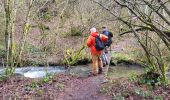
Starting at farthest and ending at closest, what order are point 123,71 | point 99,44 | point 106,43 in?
Answer: 1. point 123,71
2. point 106,43
3. point 99,44

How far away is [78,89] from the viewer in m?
14.4

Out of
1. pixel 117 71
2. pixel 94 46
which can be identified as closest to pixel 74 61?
pixel 117 71

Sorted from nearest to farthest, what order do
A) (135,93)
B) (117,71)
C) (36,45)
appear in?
1. (135,93)
2. (117,71)
3. (36,45)

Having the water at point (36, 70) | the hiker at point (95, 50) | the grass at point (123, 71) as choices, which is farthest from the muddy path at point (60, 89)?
the water at point (36, 70)

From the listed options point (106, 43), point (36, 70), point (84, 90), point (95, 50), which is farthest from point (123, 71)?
point (84, 90)

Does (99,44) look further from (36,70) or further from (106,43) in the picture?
(36,70)

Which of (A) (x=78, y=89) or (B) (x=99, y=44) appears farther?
(B) (x=99, y=44)

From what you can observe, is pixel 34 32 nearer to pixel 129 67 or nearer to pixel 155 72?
pixel 129 67

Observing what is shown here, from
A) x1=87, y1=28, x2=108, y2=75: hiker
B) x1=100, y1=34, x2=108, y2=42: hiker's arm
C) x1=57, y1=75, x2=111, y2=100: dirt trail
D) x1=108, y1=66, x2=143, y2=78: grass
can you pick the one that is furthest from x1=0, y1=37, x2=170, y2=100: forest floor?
x1=108, y1=66, x2=143, y2=78: grass

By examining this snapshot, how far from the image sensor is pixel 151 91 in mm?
13773

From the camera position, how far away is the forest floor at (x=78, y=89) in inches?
529

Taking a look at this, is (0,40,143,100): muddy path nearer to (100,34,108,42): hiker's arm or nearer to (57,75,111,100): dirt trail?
(57,75,111,100): dirt trail

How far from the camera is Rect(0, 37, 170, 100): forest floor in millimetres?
13430

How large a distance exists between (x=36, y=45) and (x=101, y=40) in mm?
9114
